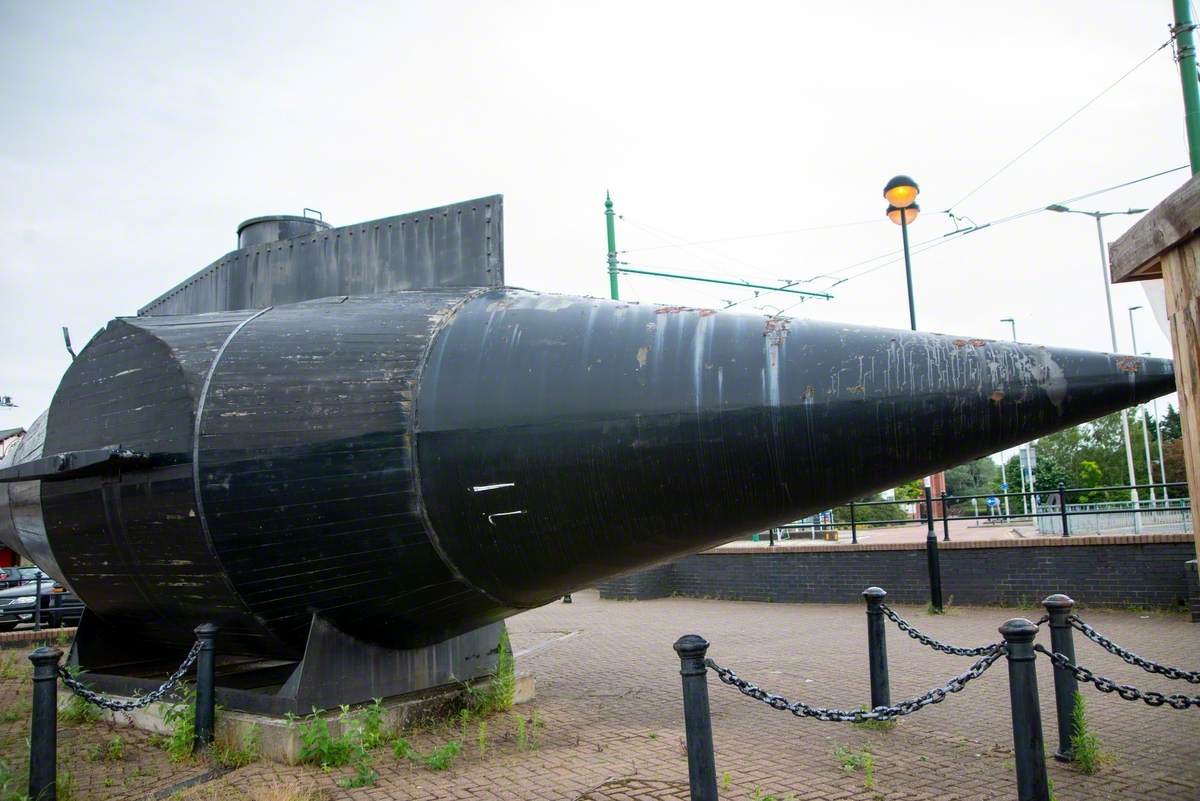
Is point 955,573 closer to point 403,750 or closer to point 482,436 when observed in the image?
point 403,750

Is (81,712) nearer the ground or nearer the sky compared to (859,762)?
nearer the sky

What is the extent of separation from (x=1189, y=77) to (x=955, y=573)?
6387 millimetres

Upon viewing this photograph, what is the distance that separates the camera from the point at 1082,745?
181 inches

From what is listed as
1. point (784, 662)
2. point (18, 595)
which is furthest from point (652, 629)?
point (18, 595)

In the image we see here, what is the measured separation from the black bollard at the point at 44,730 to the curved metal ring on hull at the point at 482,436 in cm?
70

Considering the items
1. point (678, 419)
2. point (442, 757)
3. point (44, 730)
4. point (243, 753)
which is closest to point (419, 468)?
point (678, 419)

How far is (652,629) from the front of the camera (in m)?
11.2

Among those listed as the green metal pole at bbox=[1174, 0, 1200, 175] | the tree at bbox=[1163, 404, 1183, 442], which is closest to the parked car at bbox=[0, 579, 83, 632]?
the green metal pole at bbox=[1174, 0, 1200, 175]

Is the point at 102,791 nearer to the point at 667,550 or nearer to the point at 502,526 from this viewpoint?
the point at 502,526

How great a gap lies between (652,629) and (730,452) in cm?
770

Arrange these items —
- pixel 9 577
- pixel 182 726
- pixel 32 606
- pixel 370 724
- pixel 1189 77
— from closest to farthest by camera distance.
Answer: pixel 370 724, pixel 182 726, pixel 1189 77, pixel 32 606, pixel 9 577

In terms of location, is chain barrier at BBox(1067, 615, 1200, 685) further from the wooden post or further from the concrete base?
the concrete base

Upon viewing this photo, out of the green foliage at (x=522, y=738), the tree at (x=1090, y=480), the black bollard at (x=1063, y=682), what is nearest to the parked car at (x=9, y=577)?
the green foliage at (x=522, y=738)

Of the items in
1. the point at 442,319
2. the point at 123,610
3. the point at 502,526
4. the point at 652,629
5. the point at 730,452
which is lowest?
the point at 652,629
